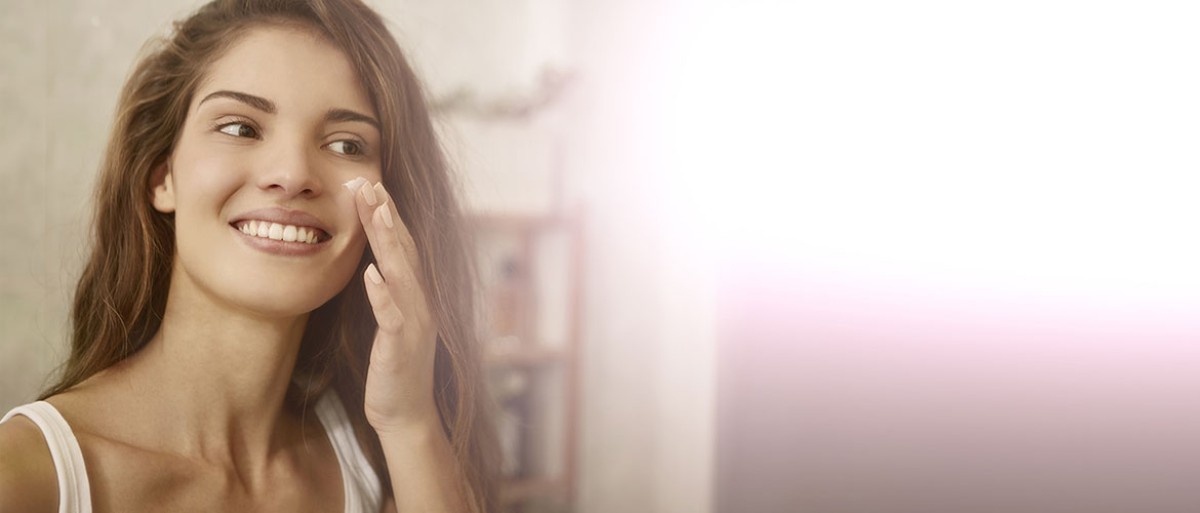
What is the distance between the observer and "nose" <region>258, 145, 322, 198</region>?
625mm

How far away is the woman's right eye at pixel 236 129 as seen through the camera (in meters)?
0.62

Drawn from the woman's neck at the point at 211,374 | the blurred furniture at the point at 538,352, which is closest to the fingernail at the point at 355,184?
the woman's neck at the point at 211,374

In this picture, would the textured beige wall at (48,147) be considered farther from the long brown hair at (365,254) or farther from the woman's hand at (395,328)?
the woman's hand at (395,328)

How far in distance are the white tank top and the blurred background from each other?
0.39 ft

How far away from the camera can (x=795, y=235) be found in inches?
33.4

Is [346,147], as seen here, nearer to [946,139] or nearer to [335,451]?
[335,451]

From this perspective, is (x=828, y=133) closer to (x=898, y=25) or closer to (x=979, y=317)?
(x=898, y=25)

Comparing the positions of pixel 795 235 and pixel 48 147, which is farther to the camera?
pixel 795 235

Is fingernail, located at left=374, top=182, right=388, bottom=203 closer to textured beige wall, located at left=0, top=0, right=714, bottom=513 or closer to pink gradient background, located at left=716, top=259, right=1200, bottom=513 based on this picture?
textured beige wall, located at left=0, top=0, right=714, bottom=513

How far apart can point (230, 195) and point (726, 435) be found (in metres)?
0.51

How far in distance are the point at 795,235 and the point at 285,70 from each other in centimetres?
49

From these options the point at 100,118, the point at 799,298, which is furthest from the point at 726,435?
the point at 100,118

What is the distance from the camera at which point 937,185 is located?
2.55 ft

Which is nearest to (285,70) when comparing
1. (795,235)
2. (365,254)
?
(365,254)
